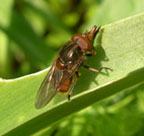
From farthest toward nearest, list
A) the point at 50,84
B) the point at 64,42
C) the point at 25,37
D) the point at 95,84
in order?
1. the point at 64,42
2. the point at 25,37
3. the point at 50,84
4. the point at 95,84

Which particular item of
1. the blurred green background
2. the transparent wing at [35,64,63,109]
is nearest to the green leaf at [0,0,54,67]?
the blurred green background

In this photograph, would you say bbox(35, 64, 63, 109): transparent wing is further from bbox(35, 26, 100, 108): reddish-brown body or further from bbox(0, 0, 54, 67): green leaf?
bbox(0, 0, 54, 67): green leaf

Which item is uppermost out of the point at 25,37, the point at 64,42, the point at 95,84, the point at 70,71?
the point at 95,84

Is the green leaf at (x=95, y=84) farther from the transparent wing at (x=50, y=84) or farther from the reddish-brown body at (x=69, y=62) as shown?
the reddish-brown body at (x=69, y=62)

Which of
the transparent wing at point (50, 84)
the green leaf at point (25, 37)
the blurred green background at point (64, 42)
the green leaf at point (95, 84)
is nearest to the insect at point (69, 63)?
the transparent wing at point (50, 84)

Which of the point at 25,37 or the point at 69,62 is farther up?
the point at 69,62

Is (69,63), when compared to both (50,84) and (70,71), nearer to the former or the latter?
(70,71)

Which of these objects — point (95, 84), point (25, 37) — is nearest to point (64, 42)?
point (25, 37)

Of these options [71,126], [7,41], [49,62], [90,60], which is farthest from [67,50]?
[7,41]
